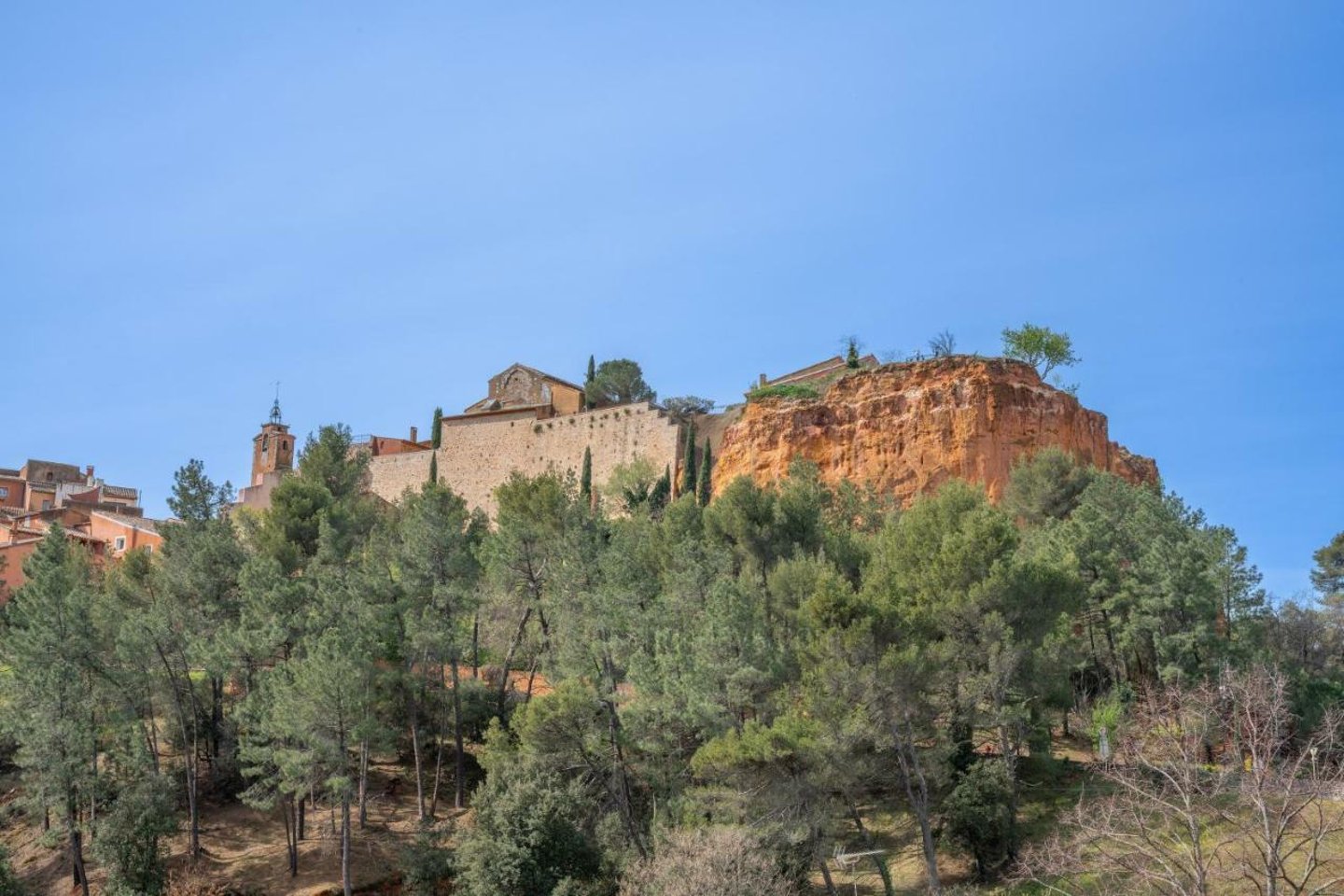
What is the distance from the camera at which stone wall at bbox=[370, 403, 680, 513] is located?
63.5 m

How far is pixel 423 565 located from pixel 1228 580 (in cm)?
2148

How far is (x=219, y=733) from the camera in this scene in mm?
36625

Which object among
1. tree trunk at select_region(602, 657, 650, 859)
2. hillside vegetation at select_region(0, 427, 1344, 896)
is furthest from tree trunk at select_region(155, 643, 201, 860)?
tree trunk at select_region(602, 657, 650, 859)

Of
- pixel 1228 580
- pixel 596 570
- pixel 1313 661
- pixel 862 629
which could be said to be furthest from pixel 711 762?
pixel 1313 661

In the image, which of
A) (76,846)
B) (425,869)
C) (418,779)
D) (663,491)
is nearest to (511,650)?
(418,779)

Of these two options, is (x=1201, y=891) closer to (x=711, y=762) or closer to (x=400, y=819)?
(x=711, y=762)

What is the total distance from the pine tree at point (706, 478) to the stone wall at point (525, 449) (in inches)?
86.2

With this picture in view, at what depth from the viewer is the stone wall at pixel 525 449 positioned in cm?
6347

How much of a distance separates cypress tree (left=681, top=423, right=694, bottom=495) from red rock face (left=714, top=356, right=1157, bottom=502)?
3.40 meters

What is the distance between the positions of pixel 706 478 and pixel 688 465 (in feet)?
5.00

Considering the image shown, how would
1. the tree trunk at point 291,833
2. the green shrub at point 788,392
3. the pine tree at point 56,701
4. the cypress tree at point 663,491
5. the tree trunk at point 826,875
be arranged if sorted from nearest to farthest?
the tree trunk at point 826,875 → the tree trunk at point 291,833 → the pine tree at point 56,701 → the green shrub at point 788,392 → the cypress tree at point 663,491

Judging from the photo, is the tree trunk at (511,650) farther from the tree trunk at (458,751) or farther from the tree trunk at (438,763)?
the tree trunk at (438,763)

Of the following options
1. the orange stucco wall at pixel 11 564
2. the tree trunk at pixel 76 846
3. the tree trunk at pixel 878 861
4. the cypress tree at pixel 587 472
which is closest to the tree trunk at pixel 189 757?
the tree trunk at pixel 76 846

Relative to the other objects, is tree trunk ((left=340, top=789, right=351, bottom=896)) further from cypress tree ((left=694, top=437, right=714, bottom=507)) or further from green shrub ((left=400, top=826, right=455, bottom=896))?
cypress tree ((left=694, top=437, right=714, bottom=507))
